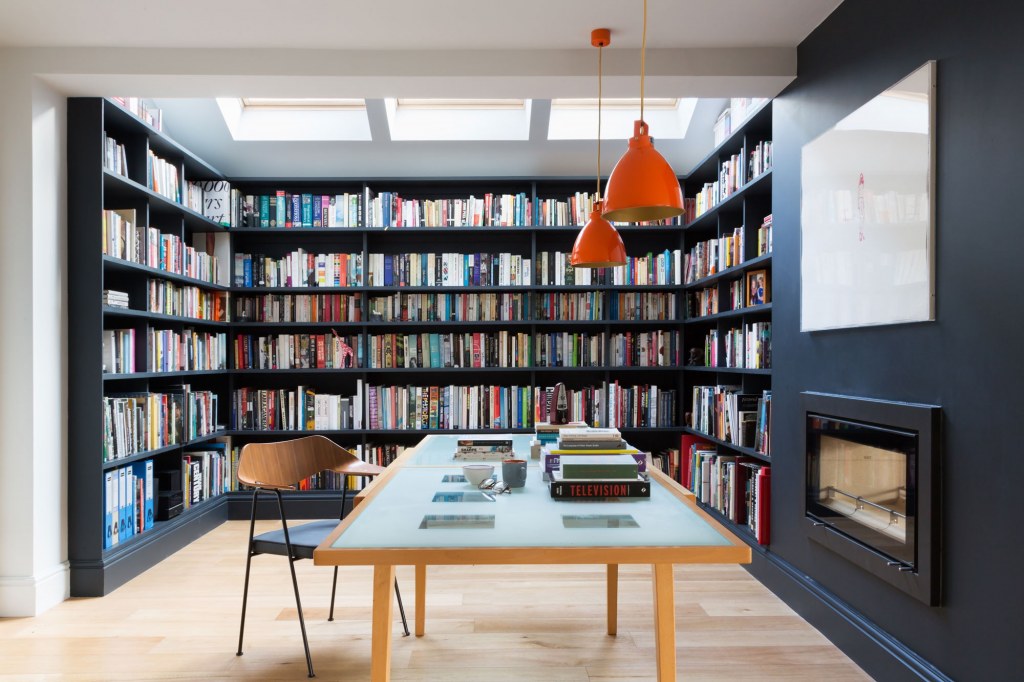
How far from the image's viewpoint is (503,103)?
15.5ft

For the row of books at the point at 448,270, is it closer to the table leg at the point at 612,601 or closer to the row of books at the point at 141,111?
the row of books at the point at 141,111

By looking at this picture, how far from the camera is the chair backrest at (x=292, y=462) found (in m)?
2.90

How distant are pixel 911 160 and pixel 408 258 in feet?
11.1

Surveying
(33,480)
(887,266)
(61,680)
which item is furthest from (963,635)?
(33,480)

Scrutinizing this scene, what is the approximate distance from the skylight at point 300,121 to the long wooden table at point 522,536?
3.27 meters

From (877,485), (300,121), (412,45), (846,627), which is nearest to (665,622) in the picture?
(877,485)

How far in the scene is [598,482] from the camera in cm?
201

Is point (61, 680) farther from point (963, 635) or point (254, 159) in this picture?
point (254, 159)

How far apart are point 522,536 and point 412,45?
2.42m

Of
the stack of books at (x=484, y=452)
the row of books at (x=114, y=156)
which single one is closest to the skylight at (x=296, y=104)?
the row of books at (x=114, y=156)

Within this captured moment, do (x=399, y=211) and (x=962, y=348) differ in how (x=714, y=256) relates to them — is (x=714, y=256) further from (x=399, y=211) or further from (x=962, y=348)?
(x=962, y=348)

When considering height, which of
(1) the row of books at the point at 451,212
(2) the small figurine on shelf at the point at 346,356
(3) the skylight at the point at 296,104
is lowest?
(2) the small figurine on shelf at the point at 346,356

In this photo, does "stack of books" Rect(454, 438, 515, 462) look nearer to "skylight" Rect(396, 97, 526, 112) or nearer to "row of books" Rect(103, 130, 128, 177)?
"row of books" Rect(103, 130, 128, 177)

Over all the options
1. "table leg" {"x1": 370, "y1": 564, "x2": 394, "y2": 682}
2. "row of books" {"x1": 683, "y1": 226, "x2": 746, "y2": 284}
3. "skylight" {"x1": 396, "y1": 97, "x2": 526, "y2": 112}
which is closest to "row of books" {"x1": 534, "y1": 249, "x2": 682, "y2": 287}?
"row of books" {"x1": 683, "y1": 226, "x2": 746, "y2": 284}
